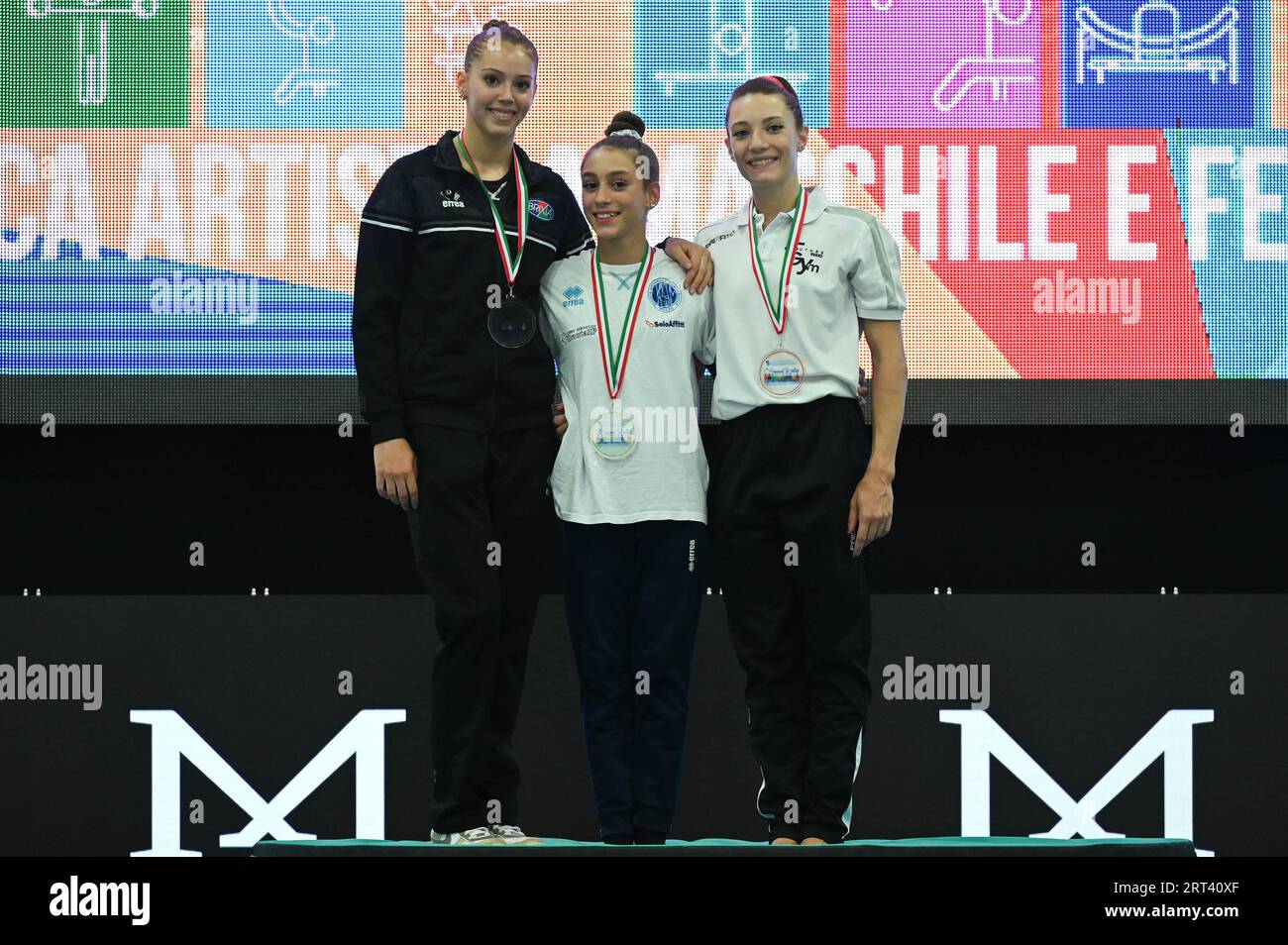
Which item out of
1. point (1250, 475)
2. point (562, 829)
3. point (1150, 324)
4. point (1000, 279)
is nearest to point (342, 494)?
point (562, 829)

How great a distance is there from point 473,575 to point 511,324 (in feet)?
1.58

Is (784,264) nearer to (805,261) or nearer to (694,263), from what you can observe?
(805,261)

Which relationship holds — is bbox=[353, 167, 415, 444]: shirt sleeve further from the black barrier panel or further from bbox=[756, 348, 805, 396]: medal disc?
the black barrier panel

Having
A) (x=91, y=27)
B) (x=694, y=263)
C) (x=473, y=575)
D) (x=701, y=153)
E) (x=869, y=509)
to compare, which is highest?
(x=91, y=27)

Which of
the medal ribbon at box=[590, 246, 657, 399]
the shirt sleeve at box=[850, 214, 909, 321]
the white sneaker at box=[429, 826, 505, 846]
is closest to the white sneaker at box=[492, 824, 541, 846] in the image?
the white sneaker at box=[429, 826, 505, 846]

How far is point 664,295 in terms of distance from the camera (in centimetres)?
296

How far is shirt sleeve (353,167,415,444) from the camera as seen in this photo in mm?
2861

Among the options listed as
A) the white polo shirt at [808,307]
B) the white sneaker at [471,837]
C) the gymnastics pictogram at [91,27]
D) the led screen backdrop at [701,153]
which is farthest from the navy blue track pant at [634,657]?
the gymnastics pictogram at [91,27]

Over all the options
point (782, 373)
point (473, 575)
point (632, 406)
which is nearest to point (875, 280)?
point (782, 373)

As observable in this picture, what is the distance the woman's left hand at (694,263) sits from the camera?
2961mm

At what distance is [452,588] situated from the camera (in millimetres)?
2850

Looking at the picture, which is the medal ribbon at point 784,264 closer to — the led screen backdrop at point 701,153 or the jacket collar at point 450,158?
the jacket collar at point 450,158
